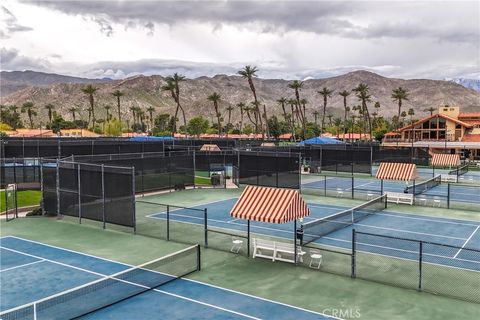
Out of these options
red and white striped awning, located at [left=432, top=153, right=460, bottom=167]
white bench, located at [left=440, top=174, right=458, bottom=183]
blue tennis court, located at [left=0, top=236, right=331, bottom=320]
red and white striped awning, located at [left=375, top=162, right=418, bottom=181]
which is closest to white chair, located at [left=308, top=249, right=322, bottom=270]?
blue tennis court, located at [left=0, top=236, right=331, bottom=320]

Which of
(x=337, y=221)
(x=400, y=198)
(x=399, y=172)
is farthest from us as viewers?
(x=399, y=172)

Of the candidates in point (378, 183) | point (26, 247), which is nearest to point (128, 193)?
point (26, 247)

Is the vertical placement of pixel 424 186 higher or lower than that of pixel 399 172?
lower

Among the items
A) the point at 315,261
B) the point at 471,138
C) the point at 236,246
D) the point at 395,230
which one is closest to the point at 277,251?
the point at 315,261

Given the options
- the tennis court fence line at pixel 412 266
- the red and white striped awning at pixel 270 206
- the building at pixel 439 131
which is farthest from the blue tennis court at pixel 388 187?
the building at pixel 439 131

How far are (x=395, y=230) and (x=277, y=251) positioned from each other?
9.34 meters

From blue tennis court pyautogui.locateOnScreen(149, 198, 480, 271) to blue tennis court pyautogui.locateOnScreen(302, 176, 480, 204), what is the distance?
8.73m

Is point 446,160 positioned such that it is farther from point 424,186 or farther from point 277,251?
point 277,251

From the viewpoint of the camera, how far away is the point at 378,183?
48125 mm

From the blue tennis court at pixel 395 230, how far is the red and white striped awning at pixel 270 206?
13.8ft

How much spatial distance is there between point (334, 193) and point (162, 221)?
671 inches

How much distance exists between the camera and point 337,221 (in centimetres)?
2673

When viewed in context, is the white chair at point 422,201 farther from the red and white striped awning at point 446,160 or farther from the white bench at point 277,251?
the red and white striped awning at point 446,160

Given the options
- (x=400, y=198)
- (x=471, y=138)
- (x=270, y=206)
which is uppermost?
(x=471, y=138)
